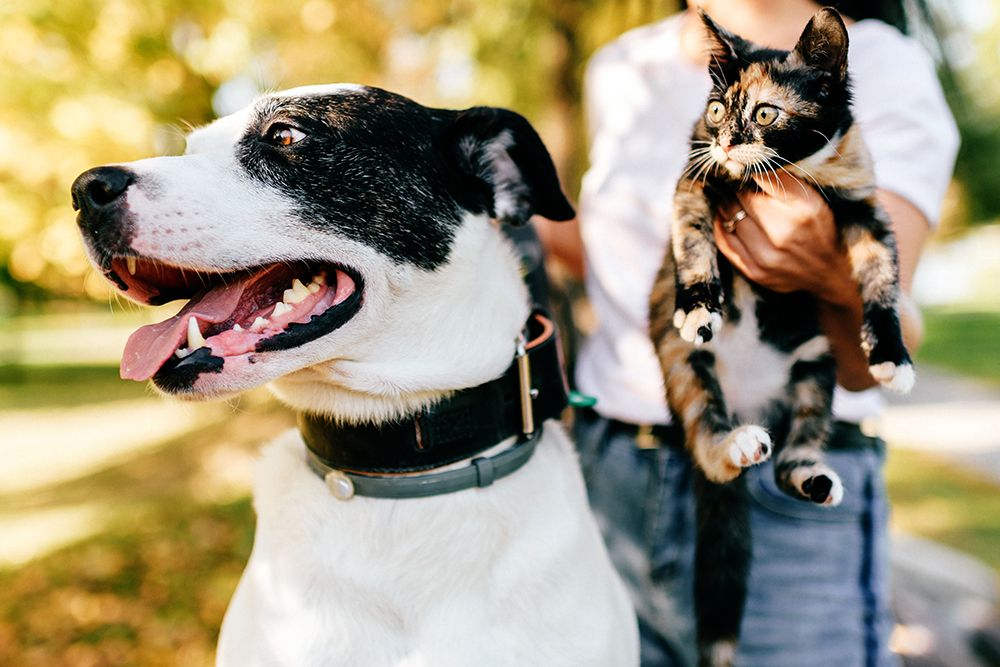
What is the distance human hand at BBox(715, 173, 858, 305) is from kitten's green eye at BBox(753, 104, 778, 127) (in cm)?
13

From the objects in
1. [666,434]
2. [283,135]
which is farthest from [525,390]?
[283,135]

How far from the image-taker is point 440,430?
68.9 inches

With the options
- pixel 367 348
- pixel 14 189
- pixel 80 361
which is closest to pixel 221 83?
pixel 14 189

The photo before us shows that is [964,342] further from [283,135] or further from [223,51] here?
[283,135]

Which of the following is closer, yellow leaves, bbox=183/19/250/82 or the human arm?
the human arm

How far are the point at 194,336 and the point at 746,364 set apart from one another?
3.44 feet

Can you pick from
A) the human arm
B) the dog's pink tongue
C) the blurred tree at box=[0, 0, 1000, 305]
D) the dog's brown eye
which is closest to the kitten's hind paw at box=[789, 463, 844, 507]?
the dog's pink tongue

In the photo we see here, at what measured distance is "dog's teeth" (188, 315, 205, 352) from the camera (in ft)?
5.05

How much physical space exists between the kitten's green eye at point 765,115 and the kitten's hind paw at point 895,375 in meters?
0.41

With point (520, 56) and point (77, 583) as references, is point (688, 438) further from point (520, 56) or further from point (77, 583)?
point (520, 56)

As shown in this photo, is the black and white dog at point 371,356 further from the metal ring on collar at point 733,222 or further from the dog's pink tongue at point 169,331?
the metal ring on collar at point 733,222

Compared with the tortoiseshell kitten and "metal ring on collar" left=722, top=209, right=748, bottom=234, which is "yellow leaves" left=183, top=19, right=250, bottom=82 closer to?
the tortoiseshell kitten

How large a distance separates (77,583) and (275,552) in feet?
17.7

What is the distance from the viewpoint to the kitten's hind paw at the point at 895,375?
122 centimetres
